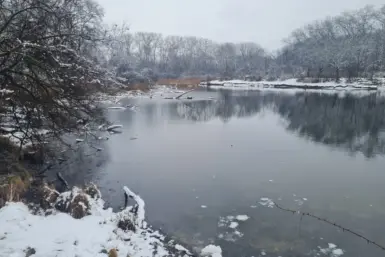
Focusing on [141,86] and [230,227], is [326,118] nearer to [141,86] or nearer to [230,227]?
[230,227]

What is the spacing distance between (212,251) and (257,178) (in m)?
5.25

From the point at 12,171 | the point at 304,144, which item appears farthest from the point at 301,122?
the point at 12,171

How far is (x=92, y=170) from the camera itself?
12539 millimetres

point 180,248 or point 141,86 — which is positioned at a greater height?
point 141,86

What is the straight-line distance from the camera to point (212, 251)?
6.74 meters

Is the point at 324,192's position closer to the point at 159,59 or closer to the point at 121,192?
the point at 121,192

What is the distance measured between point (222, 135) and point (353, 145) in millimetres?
6811

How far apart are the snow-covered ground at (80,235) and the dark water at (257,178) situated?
650 mm

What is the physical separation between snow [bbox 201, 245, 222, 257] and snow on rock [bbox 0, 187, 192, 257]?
0.02m

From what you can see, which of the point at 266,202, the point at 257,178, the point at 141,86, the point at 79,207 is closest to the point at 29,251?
the point at 79,207

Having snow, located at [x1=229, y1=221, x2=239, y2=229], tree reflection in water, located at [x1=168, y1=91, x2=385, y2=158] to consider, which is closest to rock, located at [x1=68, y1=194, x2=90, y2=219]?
snow, located at [x1=229, y1=221, x2=239, y2=229]

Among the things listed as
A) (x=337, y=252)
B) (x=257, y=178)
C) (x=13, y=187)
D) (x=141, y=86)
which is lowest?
(x=337, y=252)

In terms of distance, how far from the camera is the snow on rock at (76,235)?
5.94 m

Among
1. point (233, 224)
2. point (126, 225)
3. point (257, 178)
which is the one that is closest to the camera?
point (126, 225)
